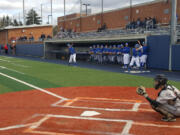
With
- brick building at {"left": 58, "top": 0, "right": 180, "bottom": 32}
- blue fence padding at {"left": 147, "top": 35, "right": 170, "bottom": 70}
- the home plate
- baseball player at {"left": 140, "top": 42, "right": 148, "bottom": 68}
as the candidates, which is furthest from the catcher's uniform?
brick building at {"left": 58, "top": 0, "right": 180, "bottom": 32}

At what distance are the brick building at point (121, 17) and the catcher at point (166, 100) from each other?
1922 cm

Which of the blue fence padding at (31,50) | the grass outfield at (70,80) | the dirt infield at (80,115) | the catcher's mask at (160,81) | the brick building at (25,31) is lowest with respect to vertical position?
the dirt infield at (80,115)

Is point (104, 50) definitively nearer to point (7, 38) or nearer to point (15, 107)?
point (15, 107)

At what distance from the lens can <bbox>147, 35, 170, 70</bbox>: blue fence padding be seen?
49.6 ft

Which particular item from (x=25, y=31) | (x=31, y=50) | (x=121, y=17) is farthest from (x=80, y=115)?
(x=25, y=31)

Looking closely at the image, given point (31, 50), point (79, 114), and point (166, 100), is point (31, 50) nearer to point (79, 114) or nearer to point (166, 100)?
point (79, 114)

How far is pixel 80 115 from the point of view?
526 cm

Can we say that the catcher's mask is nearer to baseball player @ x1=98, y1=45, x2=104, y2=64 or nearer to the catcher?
the catcher

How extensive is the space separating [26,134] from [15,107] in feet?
7.20

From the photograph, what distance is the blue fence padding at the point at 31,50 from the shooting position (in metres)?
33.8

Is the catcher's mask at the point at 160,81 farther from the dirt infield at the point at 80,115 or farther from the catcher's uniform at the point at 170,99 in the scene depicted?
the dirt infield at the point at 80,115

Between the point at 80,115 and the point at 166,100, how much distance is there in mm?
2013

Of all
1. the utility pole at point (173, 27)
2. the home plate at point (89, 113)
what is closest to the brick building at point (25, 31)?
the utility pole at point (173, 27)

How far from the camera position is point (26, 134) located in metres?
4.15
